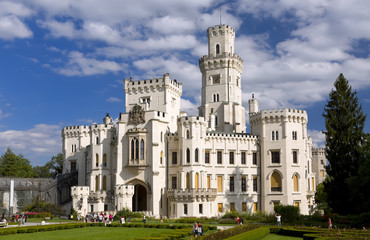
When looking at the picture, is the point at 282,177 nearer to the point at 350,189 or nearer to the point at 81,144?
the point at 350,189

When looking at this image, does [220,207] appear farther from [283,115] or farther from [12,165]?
[12,165]

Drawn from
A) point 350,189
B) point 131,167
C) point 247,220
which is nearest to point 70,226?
point 131,167

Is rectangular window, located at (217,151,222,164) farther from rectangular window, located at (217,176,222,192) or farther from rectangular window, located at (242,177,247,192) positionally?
rectangular window, located at (242,177,247,192)

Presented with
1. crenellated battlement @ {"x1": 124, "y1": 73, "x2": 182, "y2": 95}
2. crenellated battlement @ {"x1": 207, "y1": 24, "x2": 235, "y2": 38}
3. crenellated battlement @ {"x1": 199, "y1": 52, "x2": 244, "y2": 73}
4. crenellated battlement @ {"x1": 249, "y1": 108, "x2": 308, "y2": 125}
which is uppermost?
crenellated battlement @ {"x1": 207, "y1": 24, "x2": 235, "y2": 38}

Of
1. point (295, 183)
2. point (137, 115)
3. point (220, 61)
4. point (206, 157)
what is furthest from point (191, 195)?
point (220, 61)

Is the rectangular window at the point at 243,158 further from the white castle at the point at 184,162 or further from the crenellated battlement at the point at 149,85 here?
the crenellated battlement at the point at 149,85

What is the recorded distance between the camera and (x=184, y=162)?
2391 inches

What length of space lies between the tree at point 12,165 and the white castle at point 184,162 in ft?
99.8

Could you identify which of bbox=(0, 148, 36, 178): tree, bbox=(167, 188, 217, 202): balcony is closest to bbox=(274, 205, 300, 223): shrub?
bbox=(167, 188, 217, 202): balcony

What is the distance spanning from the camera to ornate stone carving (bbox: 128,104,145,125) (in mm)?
62625

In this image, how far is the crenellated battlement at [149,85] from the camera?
6594 centimetres

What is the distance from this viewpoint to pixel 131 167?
203 ft

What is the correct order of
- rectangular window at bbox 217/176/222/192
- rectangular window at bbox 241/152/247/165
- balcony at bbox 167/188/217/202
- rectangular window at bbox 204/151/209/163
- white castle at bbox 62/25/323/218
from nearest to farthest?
balcony at bbox 167/188/217/202
white castle at bbox 62/25/323/218
rectangular window at bbox 204/151/209/163
rectangular window at bbox 217/176/222/192
rectangular window at bbox 241/152/247/165

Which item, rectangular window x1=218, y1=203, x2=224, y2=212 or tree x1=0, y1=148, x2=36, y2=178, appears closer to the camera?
rectangular window x1=218, y1=203, x2=224, y2=212
